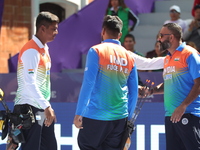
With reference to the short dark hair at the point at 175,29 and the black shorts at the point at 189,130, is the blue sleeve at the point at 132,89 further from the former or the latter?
the short dark hair at the point at 175,29

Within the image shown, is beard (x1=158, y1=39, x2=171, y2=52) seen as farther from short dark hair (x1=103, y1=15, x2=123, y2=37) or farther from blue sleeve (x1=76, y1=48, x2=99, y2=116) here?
blue sleeve (x1=76, y1=48, x2=99, y2=116)

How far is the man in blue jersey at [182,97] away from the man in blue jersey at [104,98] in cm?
62

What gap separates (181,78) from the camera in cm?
598

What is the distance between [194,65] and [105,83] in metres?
1.01

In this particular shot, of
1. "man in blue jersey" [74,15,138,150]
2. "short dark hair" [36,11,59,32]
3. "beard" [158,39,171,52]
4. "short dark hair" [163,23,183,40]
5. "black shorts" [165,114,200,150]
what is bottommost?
"black shorts" [165,114,200,150]

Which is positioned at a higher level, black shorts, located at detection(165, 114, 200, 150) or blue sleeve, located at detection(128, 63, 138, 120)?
blue sleeve, located at detection(128, 63, 138, 120)

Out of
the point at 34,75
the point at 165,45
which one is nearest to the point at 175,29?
the point at 165,45

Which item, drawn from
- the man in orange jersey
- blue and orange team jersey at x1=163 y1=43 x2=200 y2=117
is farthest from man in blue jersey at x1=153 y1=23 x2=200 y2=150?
the man in orange jersey

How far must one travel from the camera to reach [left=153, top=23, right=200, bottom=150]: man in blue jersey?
5855 mm

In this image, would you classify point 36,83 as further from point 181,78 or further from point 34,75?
point 181,78

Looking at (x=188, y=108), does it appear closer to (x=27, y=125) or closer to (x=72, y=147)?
(x=27, y=125)

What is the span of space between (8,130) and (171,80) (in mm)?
1902

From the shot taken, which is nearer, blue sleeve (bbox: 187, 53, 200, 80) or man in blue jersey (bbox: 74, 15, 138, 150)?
man in blue jersey (bbox: 74, 15, 138, 150)

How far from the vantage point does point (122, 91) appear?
5684 mm
